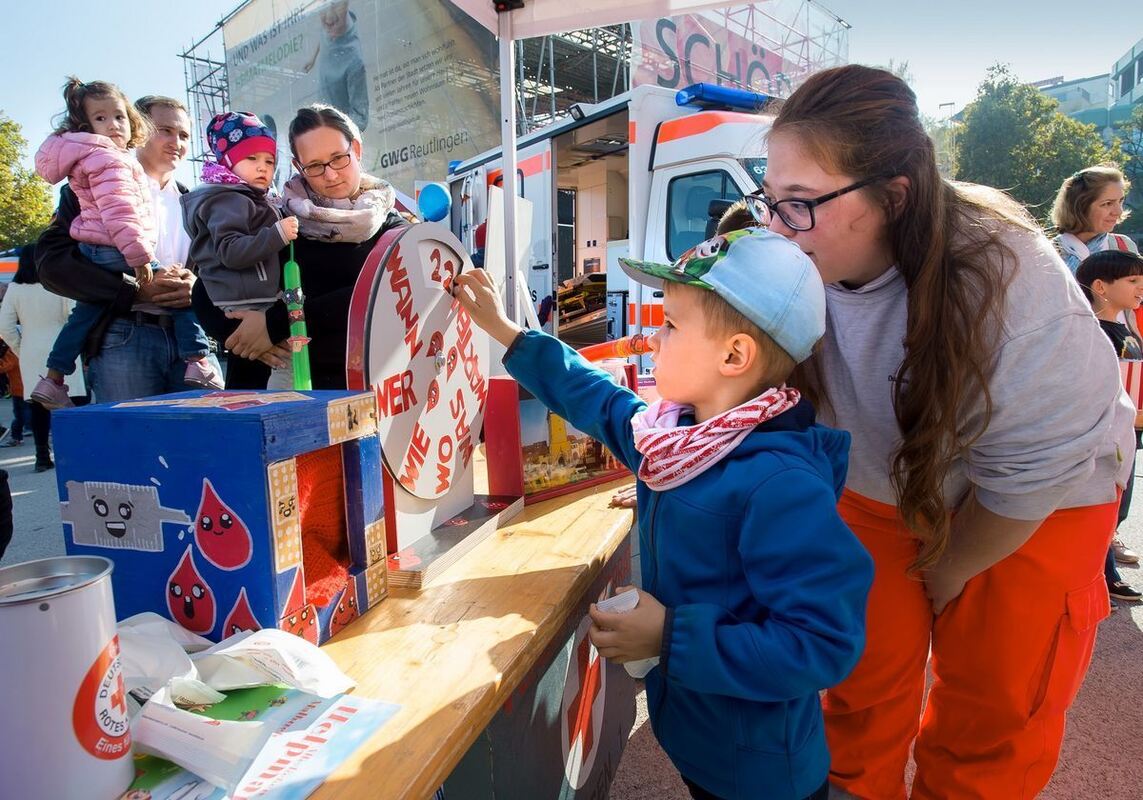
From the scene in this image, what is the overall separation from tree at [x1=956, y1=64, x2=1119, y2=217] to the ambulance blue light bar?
19126 millimetres

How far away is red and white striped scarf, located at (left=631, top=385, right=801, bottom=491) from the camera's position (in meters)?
0.90

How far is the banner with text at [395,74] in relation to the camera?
12.2 m

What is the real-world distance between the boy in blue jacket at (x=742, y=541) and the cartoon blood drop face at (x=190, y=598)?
0.50m

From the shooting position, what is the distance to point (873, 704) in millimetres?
1452

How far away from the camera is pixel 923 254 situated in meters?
1.12

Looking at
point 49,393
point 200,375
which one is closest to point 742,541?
point 200,375

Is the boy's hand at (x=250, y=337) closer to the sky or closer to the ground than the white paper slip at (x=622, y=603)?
→ closer to the sky

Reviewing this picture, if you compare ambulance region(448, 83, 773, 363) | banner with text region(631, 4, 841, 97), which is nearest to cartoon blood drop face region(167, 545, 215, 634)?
ambulance region(448, 83, 773, 363)

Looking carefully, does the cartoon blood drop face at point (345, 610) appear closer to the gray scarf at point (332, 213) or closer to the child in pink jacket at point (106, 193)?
the gray scarf at point (332, 213)

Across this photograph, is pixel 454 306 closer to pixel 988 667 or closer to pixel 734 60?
pixel 988 667

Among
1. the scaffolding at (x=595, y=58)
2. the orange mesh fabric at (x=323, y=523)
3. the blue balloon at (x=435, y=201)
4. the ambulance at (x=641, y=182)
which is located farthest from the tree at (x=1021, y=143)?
the orange mesh fabric at (x=323, y=523)

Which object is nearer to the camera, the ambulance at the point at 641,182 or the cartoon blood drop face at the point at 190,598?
the cartoon blood drop face at the point at 190,598

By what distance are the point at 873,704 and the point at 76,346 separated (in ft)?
8.36

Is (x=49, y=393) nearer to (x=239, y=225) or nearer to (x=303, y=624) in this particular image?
(x=239, y=225)
